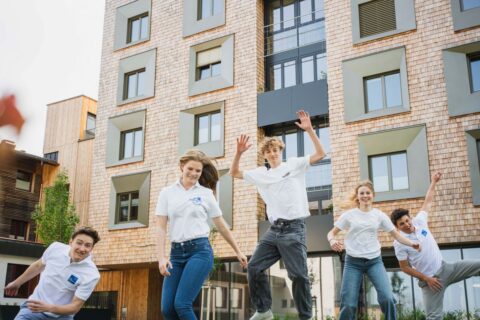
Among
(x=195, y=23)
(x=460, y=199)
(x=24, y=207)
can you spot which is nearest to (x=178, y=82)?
(x=195, y=23)

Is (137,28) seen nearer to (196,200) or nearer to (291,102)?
(291,102)

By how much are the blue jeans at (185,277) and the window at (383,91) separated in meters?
13.5

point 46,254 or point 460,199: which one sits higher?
→ point 460,199

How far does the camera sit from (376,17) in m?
18.1

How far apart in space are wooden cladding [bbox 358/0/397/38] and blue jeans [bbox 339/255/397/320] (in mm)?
12742

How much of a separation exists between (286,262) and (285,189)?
87cm

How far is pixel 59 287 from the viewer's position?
5.66 m

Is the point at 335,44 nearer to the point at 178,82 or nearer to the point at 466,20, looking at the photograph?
the point at 466,20

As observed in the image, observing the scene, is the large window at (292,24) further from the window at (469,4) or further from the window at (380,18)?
the window at (469,4)

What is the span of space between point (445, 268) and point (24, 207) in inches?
1100

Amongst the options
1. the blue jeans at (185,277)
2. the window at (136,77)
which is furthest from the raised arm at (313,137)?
the window at (136,77)

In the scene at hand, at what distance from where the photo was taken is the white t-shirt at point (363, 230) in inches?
273

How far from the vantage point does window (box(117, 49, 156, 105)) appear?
906 inches

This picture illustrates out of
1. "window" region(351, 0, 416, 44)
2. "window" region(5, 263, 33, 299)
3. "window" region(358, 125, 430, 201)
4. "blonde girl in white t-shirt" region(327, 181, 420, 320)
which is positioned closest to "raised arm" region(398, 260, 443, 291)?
"blonde girl in white t-shirt" region(327, 181, 420, 320)
